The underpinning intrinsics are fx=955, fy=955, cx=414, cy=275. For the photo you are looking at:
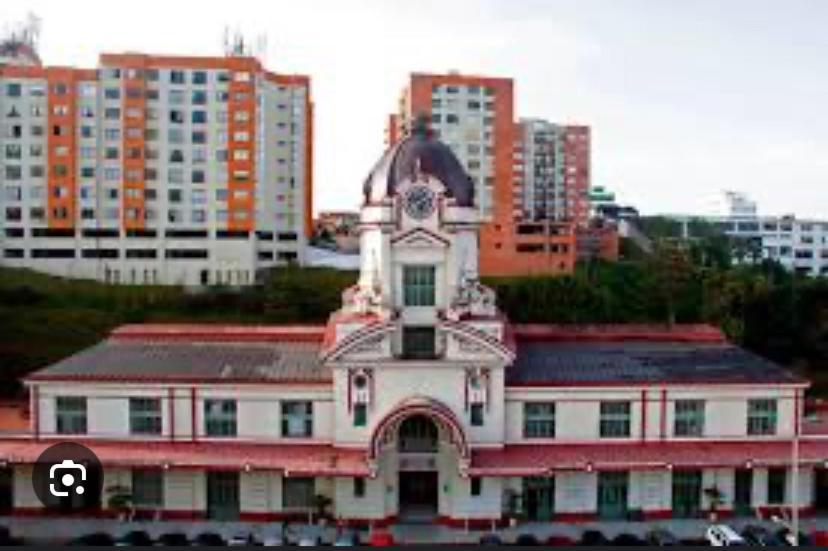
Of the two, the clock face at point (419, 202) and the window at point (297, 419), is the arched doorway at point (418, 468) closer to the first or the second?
the window at point (297, 419)

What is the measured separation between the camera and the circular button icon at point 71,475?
25734 mm

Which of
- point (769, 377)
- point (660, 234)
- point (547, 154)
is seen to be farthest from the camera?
point (660, 234)

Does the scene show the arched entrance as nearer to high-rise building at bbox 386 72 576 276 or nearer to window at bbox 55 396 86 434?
window at bbox 55 396 86 434

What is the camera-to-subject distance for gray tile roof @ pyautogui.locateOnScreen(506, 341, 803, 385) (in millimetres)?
27047

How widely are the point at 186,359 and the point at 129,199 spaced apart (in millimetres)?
34583

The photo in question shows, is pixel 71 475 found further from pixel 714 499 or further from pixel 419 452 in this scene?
pixel 714 499

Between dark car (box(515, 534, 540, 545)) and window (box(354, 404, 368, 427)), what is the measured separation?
518cm

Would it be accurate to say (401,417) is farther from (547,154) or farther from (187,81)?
(547,154)

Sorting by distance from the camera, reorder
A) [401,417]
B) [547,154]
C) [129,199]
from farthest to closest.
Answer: [547,154] < [129,199] < [401,417]

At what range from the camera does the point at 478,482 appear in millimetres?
25906

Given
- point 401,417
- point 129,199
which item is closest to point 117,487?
point 401,417

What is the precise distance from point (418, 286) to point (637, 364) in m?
6.95

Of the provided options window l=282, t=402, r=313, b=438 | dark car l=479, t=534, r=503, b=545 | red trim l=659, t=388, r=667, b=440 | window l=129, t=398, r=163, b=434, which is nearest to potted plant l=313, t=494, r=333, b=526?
window l=282, t=402, r=313, b=438

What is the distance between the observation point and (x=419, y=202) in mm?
26734
